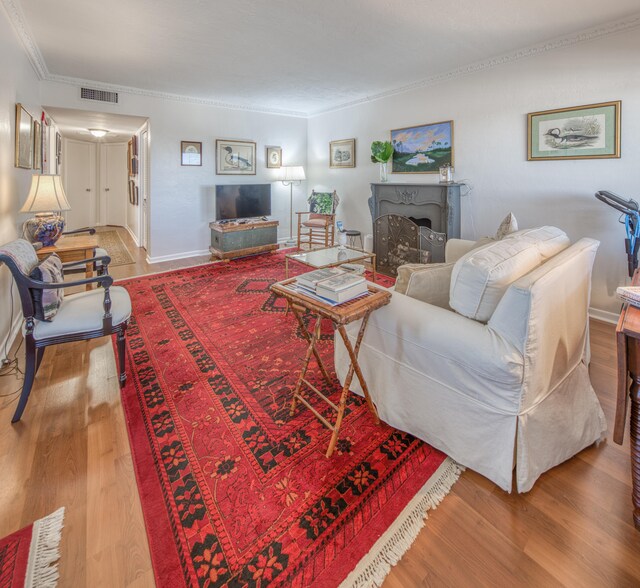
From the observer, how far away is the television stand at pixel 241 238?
5.62 metres

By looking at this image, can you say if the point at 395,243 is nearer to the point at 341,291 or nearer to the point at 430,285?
the point at 430,285

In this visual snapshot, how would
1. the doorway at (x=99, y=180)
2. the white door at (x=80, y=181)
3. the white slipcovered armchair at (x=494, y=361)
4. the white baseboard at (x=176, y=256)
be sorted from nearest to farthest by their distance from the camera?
1. the white slipcovered armchair at (x=494, y=361)
2. the white baseboard at (x=176, y=256)
3. the doorway at (x=99, y=180)
4. the white door at (x=80, y=181)

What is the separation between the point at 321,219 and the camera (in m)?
6.27

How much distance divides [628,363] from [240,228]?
5.24m

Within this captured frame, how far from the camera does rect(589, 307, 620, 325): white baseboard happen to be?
11.2 ft

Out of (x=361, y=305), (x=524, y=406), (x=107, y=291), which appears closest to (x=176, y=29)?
(x=107, y=291)

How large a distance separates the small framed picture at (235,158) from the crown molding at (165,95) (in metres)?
0.56

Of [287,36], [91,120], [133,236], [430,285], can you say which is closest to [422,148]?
[287,36]

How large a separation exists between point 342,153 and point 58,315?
5.21 meters

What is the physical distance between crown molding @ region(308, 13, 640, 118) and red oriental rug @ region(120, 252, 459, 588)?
373cm

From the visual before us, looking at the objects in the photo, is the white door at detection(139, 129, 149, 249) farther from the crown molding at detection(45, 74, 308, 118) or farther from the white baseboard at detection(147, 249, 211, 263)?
the crown molding at detection(45, 74, 308, 118)

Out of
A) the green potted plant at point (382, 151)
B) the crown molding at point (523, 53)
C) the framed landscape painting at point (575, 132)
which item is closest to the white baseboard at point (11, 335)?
the green potted plant at point (382, 151)

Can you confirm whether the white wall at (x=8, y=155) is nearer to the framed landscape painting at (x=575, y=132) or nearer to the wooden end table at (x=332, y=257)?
the wooden end table at (x=332, y=257)

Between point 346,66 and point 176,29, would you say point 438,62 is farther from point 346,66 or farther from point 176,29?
point 176,29
